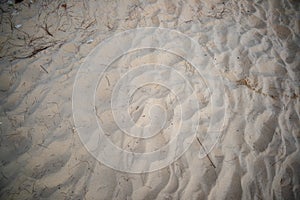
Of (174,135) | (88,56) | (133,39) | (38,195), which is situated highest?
(133,39)

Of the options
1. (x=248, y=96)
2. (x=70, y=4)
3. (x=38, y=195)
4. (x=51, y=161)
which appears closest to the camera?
(x=38, y=195)

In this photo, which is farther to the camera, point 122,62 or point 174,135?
point 122,62

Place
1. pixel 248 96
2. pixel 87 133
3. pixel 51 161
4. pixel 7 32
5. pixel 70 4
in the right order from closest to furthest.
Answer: pixel 51 161, pixel 87 133, pixel 248 96, pixel 7 32, pixel 70 4

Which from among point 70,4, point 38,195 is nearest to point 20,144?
point 38,195

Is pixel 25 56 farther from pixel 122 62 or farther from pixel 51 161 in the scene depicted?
pixel 51 161

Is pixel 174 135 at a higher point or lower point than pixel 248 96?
lower

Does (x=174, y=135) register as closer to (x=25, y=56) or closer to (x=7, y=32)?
(x=25, y=56)
